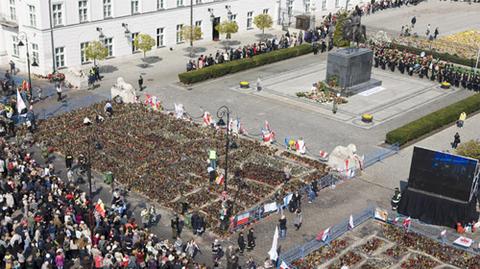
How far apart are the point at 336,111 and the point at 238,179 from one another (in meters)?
15.1

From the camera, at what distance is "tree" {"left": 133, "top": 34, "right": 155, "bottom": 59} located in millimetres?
58906

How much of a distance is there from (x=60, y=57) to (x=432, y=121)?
3214cm

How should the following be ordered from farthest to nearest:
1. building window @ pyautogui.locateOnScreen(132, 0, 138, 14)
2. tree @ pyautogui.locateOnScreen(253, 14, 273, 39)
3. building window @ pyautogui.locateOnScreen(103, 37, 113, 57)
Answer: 1. tree @ pyautogui.locateOnScreen(253, 14, 273, 39)
2. building window @ pyautogui.locateOnScreen(132, 0, 138, 14)
3. building window @ pyautogui.locateOnScreen(103, 37, 113, 57)

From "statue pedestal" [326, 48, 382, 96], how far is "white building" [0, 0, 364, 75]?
19.1 m

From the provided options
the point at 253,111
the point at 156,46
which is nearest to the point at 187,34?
the point at 156,46

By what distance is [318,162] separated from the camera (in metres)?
40.8

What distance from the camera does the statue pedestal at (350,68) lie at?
53.1 meters

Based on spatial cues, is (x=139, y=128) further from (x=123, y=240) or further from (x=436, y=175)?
(x=436, y=175)

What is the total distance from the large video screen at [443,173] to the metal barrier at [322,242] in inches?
120

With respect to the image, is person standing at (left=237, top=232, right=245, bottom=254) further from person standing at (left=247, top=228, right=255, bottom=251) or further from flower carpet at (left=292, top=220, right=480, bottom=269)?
flower carpet at (left=292, top=220, right=480, bottom=269)

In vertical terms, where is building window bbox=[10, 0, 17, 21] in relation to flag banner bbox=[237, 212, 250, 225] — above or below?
above

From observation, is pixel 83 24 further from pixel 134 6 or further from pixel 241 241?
pixel 241 241

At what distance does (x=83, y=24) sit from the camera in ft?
189

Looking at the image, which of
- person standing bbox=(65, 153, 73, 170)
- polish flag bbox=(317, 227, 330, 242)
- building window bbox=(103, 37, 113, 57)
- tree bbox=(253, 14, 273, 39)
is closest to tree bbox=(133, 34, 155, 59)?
building window bbox=(103, 37, 113, 57)
